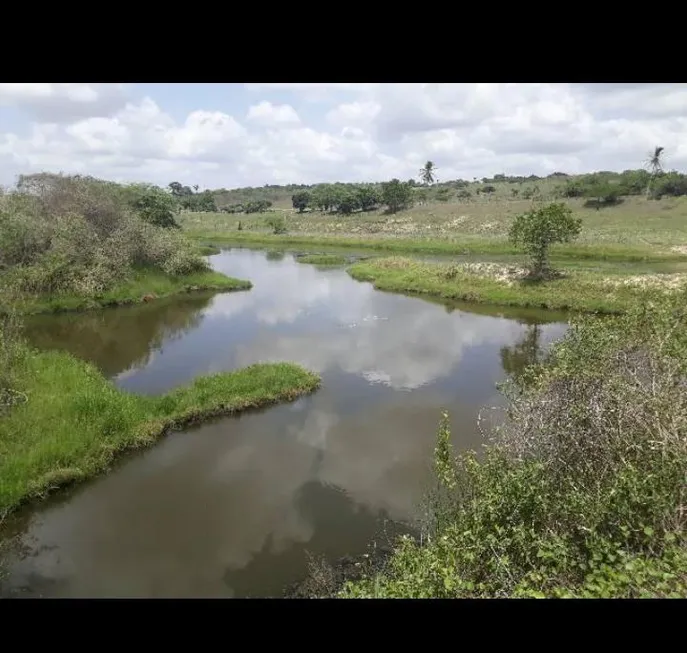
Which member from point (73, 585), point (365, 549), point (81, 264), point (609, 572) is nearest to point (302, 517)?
point (365, 549)

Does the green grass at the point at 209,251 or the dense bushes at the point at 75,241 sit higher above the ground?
the dense bushes at the point at 75,241

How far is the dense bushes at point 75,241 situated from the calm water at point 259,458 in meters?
3.96

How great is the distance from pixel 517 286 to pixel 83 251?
3419 centimetres

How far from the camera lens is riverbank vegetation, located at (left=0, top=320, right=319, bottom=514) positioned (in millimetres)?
15211

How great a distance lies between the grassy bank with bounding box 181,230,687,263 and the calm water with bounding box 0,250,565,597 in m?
27.9

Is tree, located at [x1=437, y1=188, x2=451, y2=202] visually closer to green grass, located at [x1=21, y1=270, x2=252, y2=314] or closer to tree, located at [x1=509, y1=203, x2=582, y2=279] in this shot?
tree, located at [x1=509, y1=203, x2=582, y2=279]

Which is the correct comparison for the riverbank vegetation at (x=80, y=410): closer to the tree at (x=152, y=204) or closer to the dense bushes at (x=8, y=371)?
the dense bushes at (x=8, y=371)

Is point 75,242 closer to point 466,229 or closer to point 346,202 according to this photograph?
point 466,229

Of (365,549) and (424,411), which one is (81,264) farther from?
(365,549)

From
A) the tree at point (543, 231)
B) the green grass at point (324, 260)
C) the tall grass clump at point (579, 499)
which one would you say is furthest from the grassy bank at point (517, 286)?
the tall grass clump at point (579, 499)

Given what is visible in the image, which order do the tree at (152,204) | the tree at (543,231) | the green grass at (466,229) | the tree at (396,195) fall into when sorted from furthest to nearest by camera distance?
the tree at (396,195), the green grass at (466,229), the tree at (152,204), the tree at (543,231)

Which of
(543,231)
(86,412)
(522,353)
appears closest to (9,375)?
(86,412)

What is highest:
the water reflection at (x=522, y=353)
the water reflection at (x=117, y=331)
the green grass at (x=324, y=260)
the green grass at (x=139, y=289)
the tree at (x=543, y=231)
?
the tree at (x=543, y=231)

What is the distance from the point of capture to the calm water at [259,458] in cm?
1261
